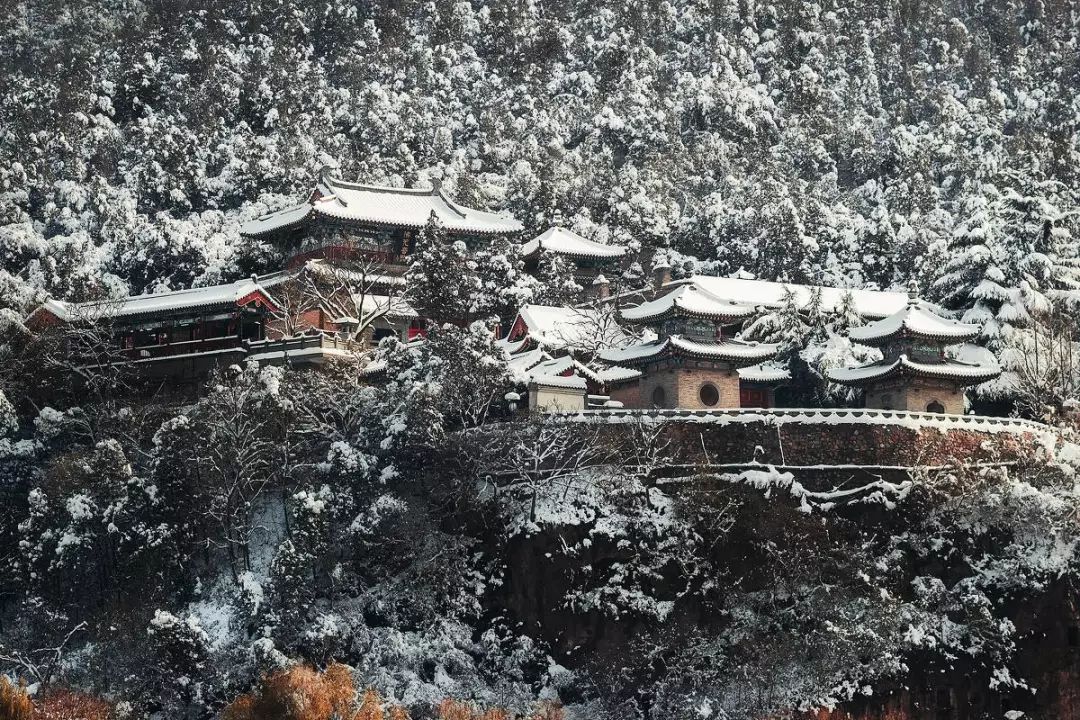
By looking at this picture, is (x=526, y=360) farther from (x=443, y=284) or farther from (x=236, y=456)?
(x=236, y=456)

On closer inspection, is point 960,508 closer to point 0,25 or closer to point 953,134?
point 953,134

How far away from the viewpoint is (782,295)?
6438cm

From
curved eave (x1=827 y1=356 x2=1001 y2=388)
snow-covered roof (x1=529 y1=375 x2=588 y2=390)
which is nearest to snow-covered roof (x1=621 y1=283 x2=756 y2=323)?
snow-covered roof (x1=529 y1=375 x2=588 y2=390)

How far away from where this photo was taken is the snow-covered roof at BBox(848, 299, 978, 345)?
173 ft

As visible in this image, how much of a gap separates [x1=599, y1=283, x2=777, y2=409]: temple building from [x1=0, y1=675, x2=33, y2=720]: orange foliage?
23.2 meters

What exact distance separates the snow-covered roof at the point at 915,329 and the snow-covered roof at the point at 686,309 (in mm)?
4297

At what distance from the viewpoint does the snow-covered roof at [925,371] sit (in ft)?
171

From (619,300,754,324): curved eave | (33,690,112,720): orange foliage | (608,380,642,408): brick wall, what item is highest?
(619,300,754,324): curved eave

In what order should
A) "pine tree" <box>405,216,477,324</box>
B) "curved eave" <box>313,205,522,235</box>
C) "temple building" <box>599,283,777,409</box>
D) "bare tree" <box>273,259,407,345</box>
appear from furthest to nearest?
"curved eave" <box>313,205,522,235</box>, "bare tree" <box>273,259,407,345</box>, "pine tree" <box>405,216,477,324</box>, "temple building" <box>599,283,777,409</box>

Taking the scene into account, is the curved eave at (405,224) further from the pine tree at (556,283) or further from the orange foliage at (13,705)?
the orange foliage at (13,705)

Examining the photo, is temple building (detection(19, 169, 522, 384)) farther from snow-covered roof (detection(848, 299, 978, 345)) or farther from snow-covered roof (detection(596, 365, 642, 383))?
snow-covered roof (detection(848, 299, 978, 345))

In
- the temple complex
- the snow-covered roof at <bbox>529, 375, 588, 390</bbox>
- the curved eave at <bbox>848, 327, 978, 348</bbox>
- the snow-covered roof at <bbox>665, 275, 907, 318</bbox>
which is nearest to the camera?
the snow-covered roof at <bbox>529, 375, 588, 390</bbox>

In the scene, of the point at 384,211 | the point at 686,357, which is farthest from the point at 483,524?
the point at 384,211

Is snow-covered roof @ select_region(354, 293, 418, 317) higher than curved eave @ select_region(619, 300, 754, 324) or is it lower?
lower
